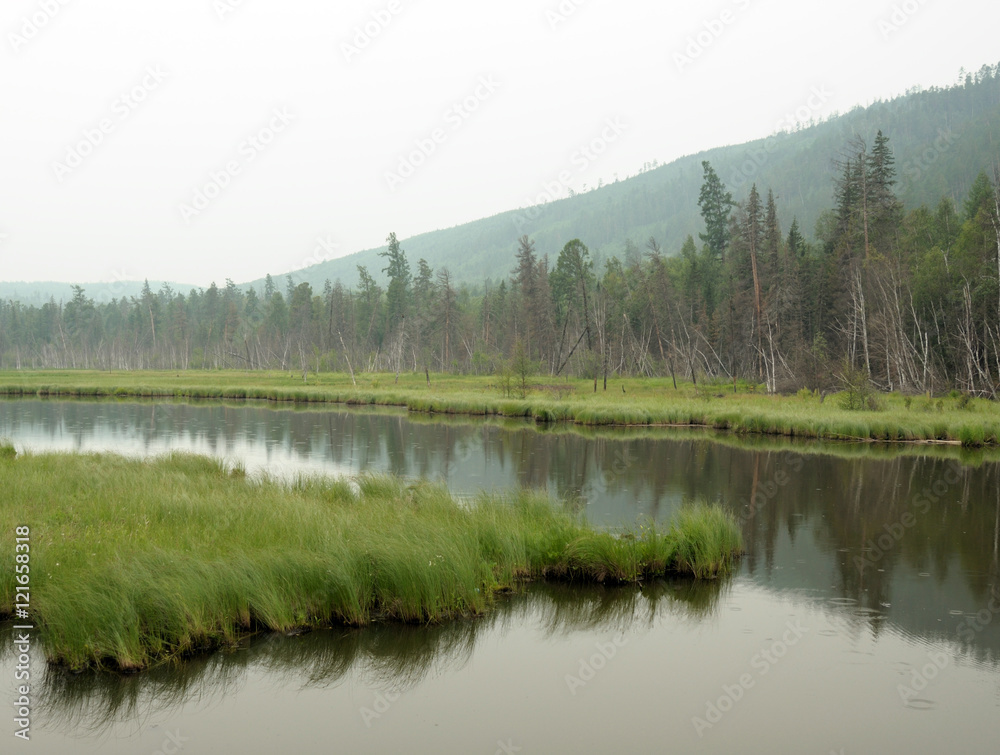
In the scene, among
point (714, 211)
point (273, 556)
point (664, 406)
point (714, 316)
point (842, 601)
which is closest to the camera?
point (273, 556)

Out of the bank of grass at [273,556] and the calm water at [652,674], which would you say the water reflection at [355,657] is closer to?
the calm water at [652,674]

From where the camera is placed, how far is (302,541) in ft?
34.0

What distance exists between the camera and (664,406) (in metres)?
38.8

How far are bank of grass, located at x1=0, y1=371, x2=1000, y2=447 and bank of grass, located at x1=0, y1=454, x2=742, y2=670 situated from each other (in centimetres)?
2042

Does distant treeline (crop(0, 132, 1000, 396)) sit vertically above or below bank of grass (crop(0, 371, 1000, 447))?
above


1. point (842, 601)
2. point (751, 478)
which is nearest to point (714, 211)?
point (751, 478)

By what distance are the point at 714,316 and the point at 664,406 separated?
1196 inches

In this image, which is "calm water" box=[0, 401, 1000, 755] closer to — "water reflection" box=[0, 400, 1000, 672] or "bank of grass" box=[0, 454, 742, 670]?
"water reflection" box=[0, 400, 1000, 672]

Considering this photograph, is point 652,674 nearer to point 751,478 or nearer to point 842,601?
point 842,601

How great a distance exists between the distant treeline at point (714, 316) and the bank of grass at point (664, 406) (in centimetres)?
333

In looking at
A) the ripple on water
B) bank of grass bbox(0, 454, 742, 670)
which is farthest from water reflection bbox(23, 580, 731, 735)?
the ripple on water

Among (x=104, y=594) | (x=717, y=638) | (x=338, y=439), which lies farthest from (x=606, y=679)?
(x=338, y=439)

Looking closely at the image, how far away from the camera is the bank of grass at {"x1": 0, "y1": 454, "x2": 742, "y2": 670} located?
8.23 meters

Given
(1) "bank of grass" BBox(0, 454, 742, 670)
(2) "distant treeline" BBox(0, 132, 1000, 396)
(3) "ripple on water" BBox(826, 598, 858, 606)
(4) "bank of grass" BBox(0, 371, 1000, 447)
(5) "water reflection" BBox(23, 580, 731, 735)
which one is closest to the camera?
(5) "water reflection" BBox(23, 580, 731, 735)
